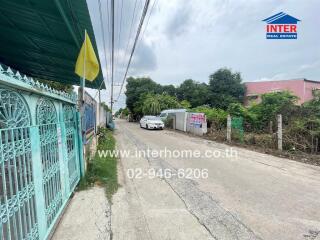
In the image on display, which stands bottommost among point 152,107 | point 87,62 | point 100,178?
point 100,178

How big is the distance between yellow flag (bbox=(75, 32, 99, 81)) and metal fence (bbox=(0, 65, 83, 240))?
2.94 feet

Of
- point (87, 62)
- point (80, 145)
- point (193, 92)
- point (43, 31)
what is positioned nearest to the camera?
point (43, 31)

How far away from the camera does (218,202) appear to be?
3.78 meters

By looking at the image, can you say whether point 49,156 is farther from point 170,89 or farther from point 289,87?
point 170,89

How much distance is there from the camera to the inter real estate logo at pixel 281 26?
7922mm

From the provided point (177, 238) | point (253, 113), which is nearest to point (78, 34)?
point (177, 238)

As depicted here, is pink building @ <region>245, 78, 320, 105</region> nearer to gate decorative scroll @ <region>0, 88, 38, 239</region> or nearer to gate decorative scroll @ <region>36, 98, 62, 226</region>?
gate decorative scroll @ <region>36, 98, 62, 226</region>

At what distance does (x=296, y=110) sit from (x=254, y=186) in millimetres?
7936

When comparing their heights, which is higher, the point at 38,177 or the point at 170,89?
the point at 170,89

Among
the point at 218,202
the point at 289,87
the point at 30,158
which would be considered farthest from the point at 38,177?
the point at 289,87

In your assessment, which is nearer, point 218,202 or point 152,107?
point 218,202

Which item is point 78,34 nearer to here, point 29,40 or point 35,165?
point 29,40

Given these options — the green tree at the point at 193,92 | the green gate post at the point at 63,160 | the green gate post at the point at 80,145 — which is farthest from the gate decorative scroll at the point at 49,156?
the green tree at the point at 193,92

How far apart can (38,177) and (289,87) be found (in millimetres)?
28139
